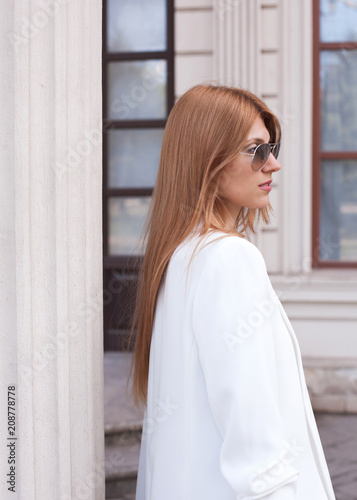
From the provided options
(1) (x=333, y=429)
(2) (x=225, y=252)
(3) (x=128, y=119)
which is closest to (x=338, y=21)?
(3) (x=128, y=119)

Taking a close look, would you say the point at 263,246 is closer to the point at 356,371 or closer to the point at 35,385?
the point at 356,371

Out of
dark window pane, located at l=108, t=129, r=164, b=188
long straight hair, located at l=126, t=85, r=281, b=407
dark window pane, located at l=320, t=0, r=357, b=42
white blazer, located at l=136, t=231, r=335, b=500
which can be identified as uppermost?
dark window pane, located at l=320, t=0, r=357, b=42

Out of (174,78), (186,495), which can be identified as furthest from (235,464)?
(174,78)

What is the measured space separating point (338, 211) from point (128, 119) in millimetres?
2207

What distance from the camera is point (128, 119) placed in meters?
6.11

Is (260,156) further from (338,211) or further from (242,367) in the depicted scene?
(338,211)

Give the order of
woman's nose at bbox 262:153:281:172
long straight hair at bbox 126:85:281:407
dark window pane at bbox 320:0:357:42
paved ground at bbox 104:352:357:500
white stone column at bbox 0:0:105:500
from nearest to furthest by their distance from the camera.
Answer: white stone column at bbox 0:0:105:500, long straight hair at bbox 126:85:281:407, woman's nose at bbox 262:153:281:172, paved ground at bbox 104:352:357:500, dark window pane at bbox 320:0:357:42

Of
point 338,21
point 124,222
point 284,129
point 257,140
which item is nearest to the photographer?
point 257,140

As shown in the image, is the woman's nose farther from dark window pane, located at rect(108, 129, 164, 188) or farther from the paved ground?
dark window pane, located at rect(108, 129, 164, 188)

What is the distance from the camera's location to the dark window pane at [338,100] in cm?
561

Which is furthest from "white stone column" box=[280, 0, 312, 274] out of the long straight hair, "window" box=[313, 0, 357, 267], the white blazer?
the white blazer

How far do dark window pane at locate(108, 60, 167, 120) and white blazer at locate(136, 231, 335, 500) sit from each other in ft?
15.8

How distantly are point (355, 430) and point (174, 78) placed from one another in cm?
349

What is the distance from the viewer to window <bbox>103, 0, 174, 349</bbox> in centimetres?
595
